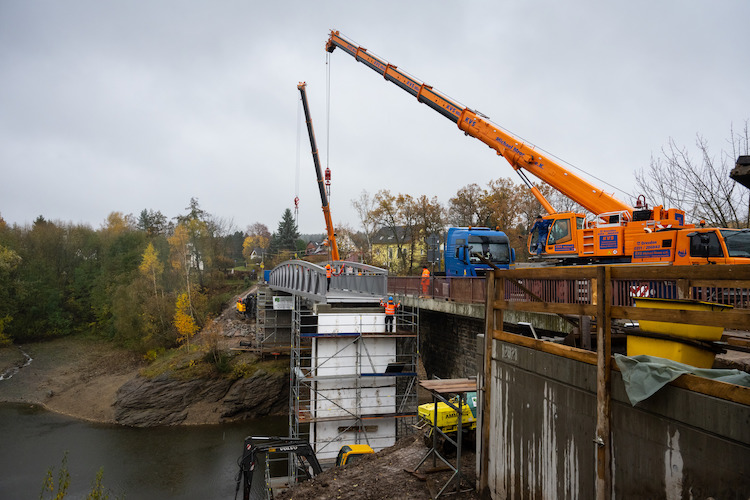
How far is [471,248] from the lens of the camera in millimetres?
18688

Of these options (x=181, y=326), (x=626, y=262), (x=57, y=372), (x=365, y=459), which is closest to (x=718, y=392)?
(x=365, y=459)

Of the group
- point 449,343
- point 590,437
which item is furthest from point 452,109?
point 590,437

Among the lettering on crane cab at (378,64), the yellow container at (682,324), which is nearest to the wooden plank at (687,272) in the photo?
the yellow container at (682,324)

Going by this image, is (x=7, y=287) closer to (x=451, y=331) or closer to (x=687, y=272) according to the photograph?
(x=451, y=331)

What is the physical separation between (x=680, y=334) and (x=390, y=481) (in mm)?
6081

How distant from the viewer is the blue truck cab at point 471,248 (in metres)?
18.8

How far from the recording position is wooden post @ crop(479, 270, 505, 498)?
7195 mm

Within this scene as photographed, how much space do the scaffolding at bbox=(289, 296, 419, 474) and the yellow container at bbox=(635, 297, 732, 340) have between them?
11.4 m

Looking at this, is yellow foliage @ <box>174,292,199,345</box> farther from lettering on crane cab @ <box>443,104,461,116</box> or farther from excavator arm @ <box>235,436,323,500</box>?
lettering on crane cab @ <box>443,104,461,116</box>

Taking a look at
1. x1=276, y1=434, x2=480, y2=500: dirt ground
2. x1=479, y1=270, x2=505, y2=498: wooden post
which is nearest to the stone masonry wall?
x1=276, y1=434, x2=480, y2=500: dirt ground

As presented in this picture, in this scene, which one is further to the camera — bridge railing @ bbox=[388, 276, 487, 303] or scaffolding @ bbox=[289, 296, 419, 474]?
scaffolding @ bbox=[289, 296, 419, 474]

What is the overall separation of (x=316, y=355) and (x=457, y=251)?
739cm

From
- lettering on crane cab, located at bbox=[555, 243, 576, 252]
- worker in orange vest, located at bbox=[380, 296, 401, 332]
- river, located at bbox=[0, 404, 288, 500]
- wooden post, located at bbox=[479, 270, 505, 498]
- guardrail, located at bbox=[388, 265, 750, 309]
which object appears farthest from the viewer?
river, located at bbox=[0, 404, 288, 500]

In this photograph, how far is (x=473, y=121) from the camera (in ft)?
54.6
